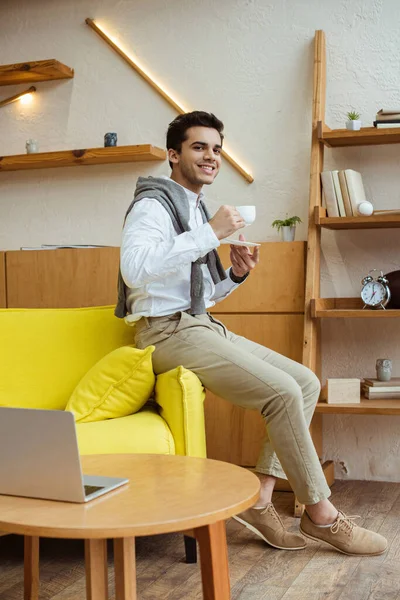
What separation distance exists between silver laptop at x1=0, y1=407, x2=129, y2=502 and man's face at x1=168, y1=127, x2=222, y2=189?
4.87ft

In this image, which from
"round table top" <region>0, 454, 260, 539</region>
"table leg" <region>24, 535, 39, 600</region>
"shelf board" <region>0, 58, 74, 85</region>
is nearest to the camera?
"round table top" <region>0, 454, 260, 539</region>

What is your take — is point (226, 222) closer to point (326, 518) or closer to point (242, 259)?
point (242, 259)

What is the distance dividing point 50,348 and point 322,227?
1375mm

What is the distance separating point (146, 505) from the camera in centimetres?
143

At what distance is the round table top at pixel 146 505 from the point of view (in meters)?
1.33

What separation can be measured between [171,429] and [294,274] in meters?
1.17

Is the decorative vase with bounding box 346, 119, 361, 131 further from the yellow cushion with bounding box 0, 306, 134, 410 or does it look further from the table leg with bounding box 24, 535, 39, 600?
the table leg with bounding box 24, 535, 39, 600

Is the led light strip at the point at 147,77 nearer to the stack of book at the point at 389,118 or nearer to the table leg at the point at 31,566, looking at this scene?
the stack of book at the point at 389,118

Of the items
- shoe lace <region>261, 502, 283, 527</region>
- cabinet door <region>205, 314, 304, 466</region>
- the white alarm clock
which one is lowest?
shoe lace <region>261, 502, 283, 527</region>

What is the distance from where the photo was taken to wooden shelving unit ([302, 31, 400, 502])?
10.3 ft

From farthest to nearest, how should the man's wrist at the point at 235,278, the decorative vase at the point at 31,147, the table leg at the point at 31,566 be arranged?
the decorative vase at the point at 31,147
the man's wrist at the point at 235,278
the table leg at the point at 31,566

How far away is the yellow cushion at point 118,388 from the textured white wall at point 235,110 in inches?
52.0

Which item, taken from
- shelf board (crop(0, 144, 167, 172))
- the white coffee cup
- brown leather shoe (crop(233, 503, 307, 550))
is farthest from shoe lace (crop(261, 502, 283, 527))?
shelf board (crop(0, 144, 167, 172))

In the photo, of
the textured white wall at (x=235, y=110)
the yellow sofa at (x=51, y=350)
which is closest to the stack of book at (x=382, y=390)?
the textured white wall at (x=235, y=110)
